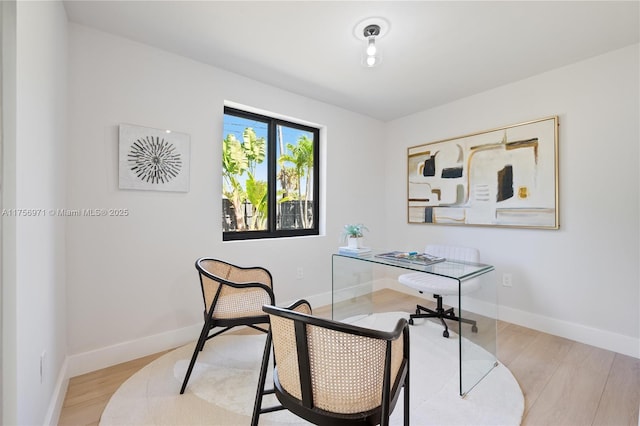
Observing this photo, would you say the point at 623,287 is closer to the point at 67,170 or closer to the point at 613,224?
the point at 613,224

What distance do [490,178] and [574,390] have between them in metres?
1.95

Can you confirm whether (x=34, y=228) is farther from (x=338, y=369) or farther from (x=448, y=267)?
(x=448, y=267)

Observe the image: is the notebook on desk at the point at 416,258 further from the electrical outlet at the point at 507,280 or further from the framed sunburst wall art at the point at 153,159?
the framed sunburst wall art at the point at 153,159

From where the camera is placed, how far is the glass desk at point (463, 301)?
1.83 meters

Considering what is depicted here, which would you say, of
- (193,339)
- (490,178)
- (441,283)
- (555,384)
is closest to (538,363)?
(555,384)

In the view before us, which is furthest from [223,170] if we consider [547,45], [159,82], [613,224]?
[613,224]

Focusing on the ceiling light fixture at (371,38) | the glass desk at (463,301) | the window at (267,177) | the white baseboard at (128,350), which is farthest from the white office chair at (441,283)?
the white baseboard at (128,350)

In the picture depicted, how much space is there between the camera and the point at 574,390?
1806 millimetres

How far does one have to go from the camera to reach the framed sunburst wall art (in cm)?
218

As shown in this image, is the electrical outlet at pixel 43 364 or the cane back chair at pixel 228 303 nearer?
the electrical outlet at pixel 43 364

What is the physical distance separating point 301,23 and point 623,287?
322 cm

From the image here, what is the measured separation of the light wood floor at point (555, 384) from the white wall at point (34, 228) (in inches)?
7.3

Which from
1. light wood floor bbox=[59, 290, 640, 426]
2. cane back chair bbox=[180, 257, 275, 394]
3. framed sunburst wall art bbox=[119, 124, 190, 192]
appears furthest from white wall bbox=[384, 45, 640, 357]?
framed sunburst wall art bbox=[119, 124, 190, 192]

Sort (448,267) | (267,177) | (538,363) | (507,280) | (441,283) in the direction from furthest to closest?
(267,177), (507,280), (441,283), (538,363), (448,267)
